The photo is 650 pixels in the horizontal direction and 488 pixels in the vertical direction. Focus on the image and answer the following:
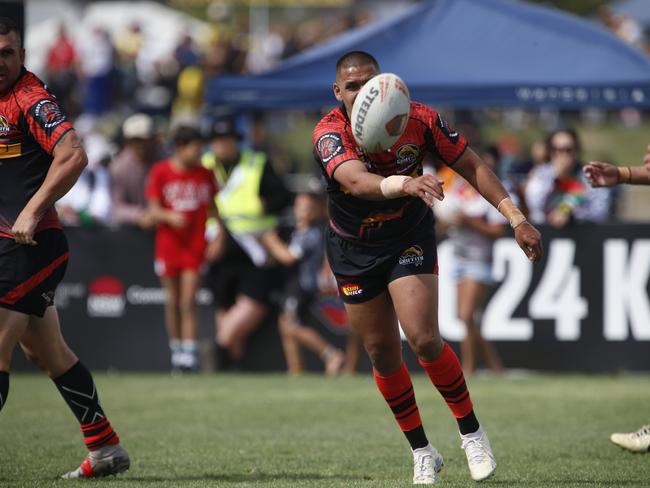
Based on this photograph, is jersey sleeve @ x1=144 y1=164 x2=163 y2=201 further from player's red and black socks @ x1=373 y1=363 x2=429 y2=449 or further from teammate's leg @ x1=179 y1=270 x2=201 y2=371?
player's red and black socks @ x1=373 y1=363 x2=429 y2=449

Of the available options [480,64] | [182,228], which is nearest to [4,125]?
[182,228]

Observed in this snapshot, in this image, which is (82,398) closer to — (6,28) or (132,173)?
(6,28)

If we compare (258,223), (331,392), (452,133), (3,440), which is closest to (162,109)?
(258,223)

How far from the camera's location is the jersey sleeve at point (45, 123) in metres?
6.15

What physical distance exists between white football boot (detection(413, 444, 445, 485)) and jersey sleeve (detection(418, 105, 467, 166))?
1.61m

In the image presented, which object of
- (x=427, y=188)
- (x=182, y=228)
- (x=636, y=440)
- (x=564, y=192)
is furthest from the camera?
(x=564, y=192)

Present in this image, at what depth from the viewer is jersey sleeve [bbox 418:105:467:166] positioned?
249 inches

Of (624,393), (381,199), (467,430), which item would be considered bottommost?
(624,393)

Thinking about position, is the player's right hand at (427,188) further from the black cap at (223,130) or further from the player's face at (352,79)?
the black cap at (223,130)

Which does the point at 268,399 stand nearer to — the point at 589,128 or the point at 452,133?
the point at 452,133

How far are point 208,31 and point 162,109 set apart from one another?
991 cm

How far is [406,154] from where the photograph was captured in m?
6.28

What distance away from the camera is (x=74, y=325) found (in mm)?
12734

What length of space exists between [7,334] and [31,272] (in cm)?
35
